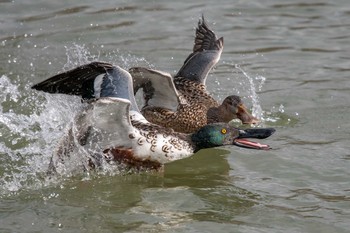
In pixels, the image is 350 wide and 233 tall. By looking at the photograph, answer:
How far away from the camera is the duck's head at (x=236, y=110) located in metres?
9.66

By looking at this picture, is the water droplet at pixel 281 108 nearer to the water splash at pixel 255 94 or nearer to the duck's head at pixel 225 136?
the water splash at pixel 255 94

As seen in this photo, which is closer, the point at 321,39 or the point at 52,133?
the point at 52,133

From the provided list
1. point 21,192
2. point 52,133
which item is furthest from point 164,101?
point 21,192

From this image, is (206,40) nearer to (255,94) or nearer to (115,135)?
(255,94)

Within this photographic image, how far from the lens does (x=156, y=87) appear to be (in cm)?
923

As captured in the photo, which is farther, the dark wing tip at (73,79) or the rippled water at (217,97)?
the dark wing tip at (73,79)

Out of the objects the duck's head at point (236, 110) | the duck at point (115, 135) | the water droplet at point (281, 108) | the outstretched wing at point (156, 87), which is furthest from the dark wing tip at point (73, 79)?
the water droplet at point (281, 108)

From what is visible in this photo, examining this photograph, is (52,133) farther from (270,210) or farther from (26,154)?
(270,210)

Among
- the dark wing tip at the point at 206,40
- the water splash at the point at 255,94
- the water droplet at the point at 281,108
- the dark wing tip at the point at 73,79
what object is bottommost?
the water droplet at the point at 281,108

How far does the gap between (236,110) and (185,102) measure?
58 cm

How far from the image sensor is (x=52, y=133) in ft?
30.3

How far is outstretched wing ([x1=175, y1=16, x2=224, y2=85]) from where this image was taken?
33.3ft

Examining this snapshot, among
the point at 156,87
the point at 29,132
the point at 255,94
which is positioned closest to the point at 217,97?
the point at 255,94

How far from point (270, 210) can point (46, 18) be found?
7.22 m
